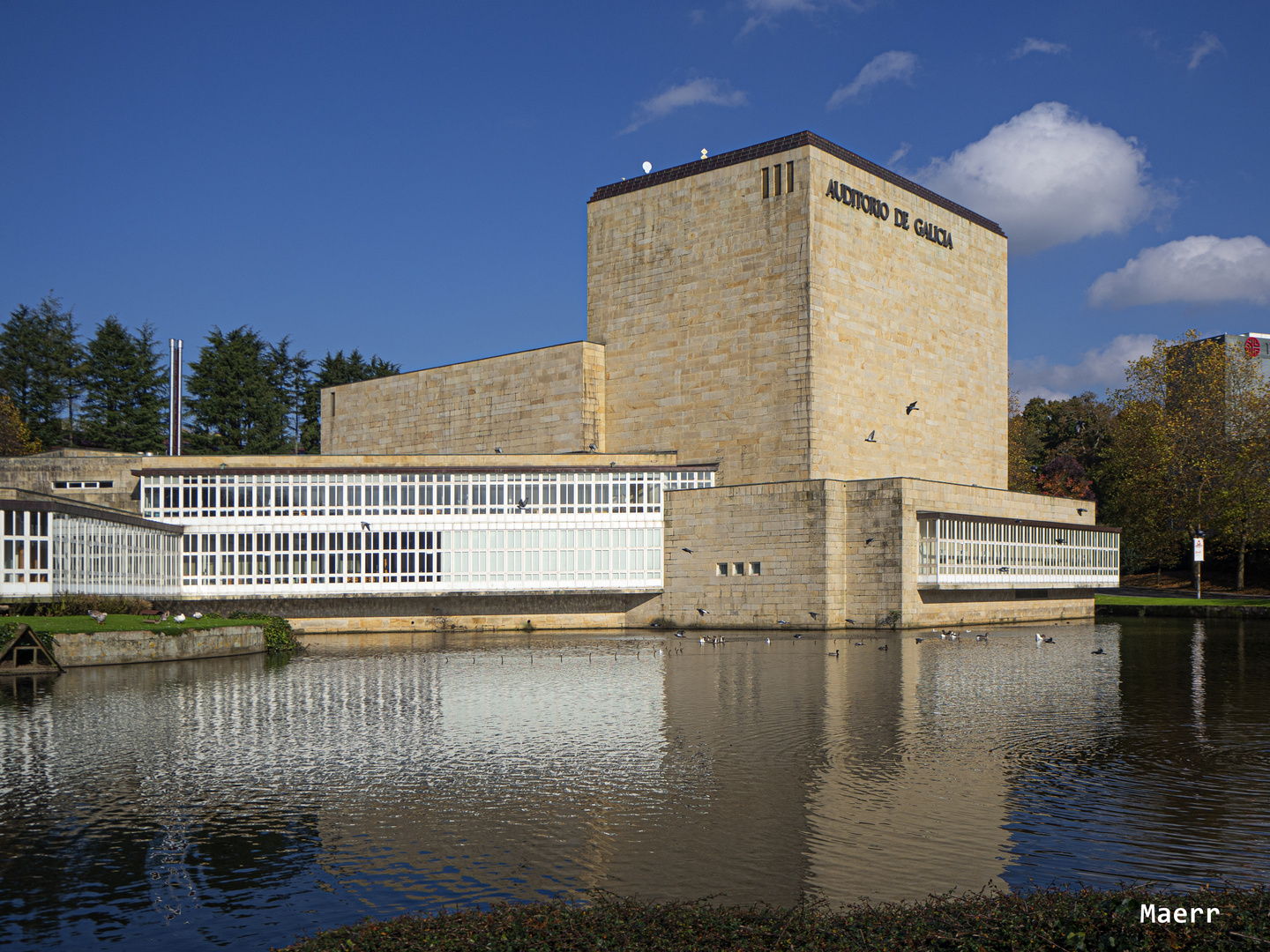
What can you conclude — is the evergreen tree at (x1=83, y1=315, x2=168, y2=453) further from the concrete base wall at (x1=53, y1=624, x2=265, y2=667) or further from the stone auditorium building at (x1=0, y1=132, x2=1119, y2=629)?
the concrete base wall at (x1=53, y1=624, x2=265, y2=667)

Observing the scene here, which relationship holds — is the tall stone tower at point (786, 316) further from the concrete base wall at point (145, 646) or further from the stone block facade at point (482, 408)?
the concrete base wall at point (145, 646)

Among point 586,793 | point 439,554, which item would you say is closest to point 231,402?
point 439,554

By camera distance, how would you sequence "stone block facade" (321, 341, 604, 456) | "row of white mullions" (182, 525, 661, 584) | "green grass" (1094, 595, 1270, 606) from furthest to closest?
"stone block facade" (321, 341, 604, 456), "green grass" (1094, 595, 1270, 606), "row of white mullions" (182, 525, 661, 584)

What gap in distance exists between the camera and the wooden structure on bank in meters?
29.2

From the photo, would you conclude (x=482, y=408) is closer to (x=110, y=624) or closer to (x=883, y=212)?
(x=883, y=212)

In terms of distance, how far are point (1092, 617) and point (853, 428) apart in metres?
19.5

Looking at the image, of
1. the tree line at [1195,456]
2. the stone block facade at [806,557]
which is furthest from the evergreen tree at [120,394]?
the tree line at [1195,456]

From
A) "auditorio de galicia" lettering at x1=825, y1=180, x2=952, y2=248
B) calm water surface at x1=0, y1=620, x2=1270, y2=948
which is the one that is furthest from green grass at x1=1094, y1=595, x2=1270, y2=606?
calm water surface at x1=0, y1=620, x2=1270, y2=948

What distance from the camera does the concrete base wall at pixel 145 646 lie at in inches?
1238

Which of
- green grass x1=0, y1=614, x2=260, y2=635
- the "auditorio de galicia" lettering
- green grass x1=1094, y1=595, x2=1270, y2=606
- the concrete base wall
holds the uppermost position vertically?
the "auditorio de galicia" lettering

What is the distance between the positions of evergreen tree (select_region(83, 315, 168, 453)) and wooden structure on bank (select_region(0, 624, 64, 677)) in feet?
220

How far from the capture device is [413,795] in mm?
14258

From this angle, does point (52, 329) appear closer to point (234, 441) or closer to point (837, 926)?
point (234, 441)

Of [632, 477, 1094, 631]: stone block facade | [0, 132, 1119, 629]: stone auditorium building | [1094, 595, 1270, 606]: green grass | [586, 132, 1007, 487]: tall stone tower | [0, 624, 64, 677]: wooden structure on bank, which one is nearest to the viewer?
[0, 624, 64, 677]: wooden structure on bank
